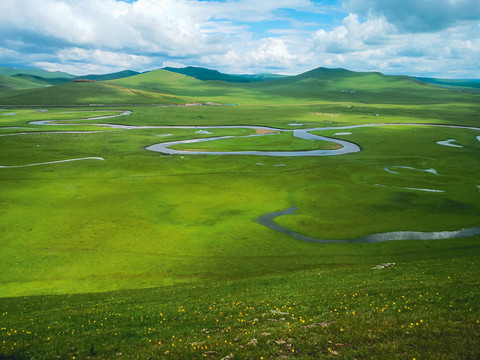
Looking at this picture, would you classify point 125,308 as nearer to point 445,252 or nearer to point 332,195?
point 445,252

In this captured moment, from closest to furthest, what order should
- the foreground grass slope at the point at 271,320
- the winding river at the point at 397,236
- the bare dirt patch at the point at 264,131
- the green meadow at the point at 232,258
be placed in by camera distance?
the foreground grass slope at the point at 271,320, the green meadow at the point at 232,258, the winding river at the point at 397,236, the bare dirt patch at the point at 264,131

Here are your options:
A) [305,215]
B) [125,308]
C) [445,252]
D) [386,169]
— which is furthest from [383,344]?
[386,169]

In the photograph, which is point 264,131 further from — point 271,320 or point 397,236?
point 271,320

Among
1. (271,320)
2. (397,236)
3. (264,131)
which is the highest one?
(264,131)

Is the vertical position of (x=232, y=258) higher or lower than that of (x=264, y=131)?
lower

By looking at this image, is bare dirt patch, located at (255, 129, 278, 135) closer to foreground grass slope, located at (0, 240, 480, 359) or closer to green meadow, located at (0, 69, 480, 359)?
green meadow, located at (0, 69, 480, 359)

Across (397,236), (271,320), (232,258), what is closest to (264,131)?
(397,236)

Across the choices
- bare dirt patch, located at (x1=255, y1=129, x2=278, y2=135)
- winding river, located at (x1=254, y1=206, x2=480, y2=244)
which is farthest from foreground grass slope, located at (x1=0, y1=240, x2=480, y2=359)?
bare dirt patch, located at (x1=255, y1=129, x2=278, y2=135)

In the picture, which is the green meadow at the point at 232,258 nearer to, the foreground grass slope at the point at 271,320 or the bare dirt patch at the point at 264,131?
the foreground grass slope at the point at 271,320

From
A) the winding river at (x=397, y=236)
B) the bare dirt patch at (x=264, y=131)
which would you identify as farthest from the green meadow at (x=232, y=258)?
the bare dirt patch at (x=264, y=131)
